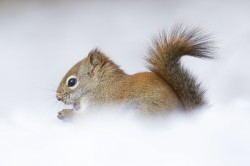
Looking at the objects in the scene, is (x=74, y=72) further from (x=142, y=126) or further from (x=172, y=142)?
(x=172, y=142)

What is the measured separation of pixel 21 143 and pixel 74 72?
1.26 feet

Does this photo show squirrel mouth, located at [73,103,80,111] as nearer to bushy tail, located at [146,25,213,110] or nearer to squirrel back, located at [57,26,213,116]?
squirrel back, located at [57,26,213,116]

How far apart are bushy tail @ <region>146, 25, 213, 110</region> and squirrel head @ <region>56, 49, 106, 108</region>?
121 mm

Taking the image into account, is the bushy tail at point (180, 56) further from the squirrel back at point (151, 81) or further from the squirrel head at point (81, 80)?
the squirrel head at point (81, 80)

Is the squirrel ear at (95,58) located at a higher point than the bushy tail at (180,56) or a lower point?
higher

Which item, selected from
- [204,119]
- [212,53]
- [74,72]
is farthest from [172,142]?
[74,72]

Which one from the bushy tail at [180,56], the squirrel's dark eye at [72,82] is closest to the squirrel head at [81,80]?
the squirrel's dark eye at [72,82]

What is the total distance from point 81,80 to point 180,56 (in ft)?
0.66

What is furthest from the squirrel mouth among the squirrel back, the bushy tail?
the bushy tail

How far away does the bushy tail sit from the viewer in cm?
77

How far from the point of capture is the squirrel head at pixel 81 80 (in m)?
0.89

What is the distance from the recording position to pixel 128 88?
32.0 inches

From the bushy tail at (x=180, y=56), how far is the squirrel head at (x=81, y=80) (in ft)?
0.40

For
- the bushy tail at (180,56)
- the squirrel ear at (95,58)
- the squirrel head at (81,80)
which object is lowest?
the bushy tail at (180,56)
